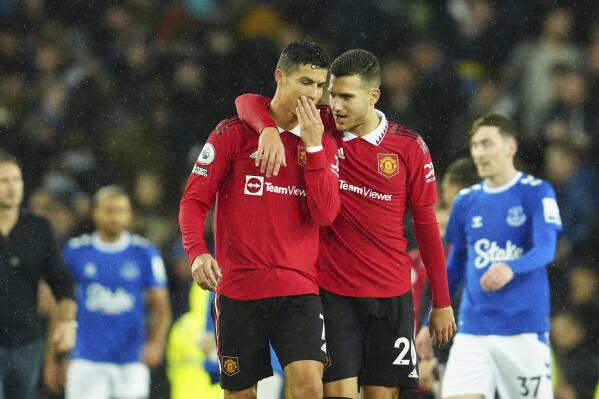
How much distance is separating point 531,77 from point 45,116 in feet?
13.6

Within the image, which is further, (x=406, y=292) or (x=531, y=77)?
(x=531, y=77)

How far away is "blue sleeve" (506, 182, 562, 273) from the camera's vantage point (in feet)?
18.9

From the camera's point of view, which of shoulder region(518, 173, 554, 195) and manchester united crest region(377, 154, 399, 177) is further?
shoulder region(518, 173, 554, 195)

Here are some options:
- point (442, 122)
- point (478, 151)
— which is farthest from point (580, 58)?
Answer: point (478, 151)

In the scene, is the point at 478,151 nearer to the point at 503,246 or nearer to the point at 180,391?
the point at 503,246

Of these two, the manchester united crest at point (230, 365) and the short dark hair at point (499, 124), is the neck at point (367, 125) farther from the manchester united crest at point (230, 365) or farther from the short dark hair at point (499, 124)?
the short dark hair at point (499, 124)

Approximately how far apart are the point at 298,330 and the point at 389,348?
0.57 m

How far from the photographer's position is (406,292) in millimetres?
4652

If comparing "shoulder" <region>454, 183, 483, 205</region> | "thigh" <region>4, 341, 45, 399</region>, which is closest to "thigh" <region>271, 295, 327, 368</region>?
"shoulder" <region>454, 183, 483, 205</region>

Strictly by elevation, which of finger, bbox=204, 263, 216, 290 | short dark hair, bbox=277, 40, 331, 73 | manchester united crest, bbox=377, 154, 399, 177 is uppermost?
short dark hair, bbox=277, 40, 331, 73

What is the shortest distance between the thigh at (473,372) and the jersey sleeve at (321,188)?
6.93 ft

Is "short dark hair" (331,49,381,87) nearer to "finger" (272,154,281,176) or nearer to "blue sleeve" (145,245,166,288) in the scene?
"finger" (272,154,281,176)

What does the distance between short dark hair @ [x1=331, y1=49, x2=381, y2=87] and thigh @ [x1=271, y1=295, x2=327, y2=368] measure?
3.13ft

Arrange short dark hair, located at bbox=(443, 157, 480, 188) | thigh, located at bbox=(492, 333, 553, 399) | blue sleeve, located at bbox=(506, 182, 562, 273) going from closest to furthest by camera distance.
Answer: blue sleeve, located at bbox=(506, 182, 562, 273) < thigh, located at bbox=(492, 333, 553, 399) < short dark hair, located at bbox=(443, 157, 480, 188)
